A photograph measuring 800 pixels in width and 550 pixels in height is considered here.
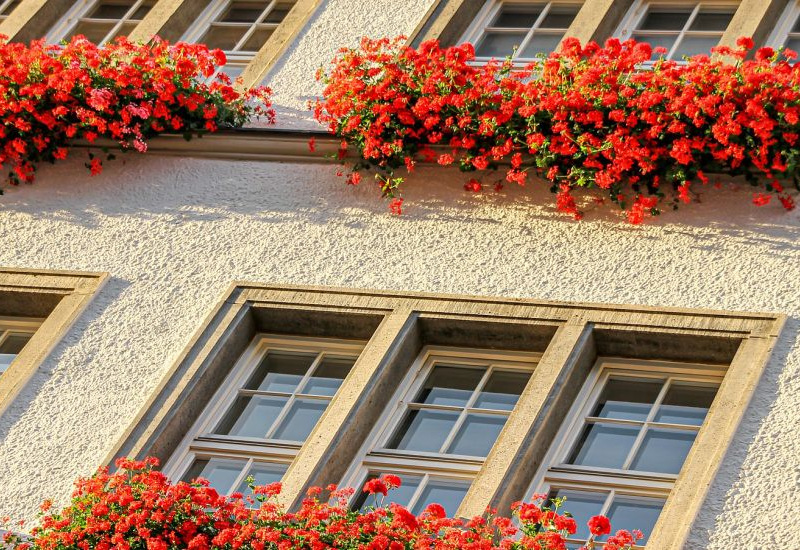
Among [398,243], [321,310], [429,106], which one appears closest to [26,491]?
[321,310]

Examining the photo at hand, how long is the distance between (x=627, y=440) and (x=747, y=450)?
31.8 inches

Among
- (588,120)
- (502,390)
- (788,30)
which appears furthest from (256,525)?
(788,30)

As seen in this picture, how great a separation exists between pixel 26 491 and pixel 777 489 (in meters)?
3.85

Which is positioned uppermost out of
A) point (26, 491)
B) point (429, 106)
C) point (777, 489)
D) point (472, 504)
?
point (429, 106)

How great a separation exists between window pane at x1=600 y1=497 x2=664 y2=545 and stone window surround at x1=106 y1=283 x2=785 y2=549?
1.12 feet

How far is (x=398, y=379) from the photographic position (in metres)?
9.60

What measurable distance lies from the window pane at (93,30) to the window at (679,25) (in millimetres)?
4057

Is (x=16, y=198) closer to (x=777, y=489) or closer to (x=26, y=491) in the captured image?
(x=26, y=491)

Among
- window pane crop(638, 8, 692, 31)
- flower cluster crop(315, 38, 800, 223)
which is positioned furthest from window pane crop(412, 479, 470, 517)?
window pane crop(638, 8, 692, 31)

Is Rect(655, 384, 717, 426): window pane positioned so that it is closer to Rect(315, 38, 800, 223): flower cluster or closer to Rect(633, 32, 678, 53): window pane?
Rect(315, 38, 800, 223): flower cluster

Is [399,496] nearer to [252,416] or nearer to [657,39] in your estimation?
[252,416]

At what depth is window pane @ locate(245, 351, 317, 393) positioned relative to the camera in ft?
32.3

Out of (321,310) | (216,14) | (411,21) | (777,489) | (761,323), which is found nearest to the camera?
(777,489)

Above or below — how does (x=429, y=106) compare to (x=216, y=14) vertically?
below
